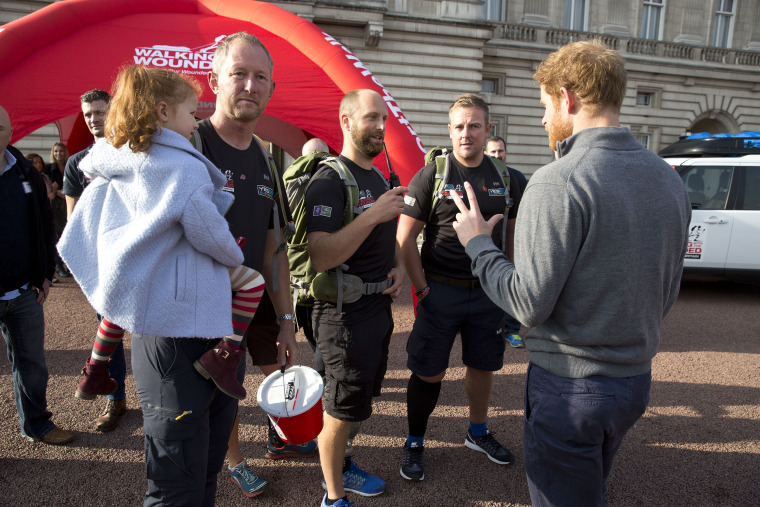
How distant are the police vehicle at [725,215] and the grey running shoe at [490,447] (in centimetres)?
602

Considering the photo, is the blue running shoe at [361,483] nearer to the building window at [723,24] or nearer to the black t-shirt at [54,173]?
the black t-shirt at [54,173]

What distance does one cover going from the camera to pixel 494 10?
20891 millimetres

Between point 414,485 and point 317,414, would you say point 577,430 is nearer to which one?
point 317,414

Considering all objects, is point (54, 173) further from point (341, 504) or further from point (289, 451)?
point (341, 504)

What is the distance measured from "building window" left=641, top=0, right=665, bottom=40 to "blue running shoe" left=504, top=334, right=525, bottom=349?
77.1ft

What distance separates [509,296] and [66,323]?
6.18 metres

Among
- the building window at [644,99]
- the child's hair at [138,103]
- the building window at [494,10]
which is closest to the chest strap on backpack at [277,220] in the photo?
the child's hair at [138,103]

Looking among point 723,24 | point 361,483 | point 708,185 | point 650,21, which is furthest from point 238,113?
point 723,24

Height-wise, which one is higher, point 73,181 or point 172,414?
point 73,181

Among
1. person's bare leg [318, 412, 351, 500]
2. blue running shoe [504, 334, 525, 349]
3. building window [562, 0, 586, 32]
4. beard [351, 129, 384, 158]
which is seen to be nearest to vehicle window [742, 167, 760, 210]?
blue running shoe [504, 334, 525, 349]

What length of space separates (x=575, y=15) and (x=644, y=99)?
5.26 meters

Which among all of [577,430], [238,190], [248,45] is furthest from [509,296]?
[248,45]

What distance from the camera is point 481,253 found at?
1703 mm

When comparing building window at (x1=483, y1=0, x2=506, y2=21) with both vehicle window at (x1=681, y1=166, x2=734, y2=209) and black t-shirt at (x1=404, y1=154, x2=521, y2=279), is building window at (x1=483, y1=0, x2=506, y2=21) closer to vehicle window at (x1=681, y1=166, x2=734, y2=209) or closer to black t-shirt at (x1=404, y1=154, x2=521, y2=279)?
vehicle window at (x1=681, y1=166, x2=734, y2=209)
